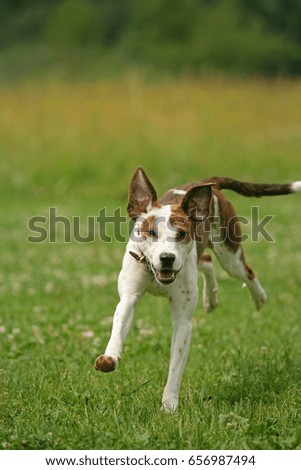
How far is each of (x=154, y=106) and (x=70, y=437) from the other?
1607cm

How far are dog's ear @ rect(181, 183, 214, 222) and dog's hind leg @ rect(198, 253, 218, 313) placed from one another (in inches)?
59.7

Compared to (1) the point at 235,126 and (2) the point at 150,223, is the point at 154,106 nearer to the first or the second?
(1) the point at 235,126

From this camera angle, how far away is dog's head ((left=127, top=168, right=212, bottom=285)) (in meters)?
4.45

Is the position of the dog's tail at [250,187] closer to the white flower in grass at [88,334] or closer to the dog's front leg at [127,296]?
the dog's front leg at [127,296]

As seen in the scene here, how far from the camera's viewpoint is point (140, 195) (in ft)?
15.7

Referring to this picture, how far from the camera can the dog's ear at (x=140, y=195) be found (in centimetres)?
476

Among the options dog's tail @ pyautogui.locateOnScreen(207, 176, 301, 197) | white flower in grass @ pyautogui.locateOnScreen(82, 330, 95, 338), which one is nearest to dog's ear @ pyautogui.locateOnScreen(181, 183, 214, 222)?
dog's tail @ pyautogui.locateOnScreen(207, 176, 301, 197)

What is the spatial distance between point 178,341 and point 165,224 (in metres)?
0.73

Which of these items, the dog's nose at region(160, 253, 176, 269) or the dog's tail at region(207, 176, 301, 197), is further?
the dog's tail at region(207, 176, 301, 197)

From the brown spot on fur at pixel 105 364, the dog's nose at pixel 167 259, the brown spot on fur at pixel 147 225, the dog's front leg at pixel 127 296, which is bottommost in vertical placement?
the brown spot on fur at pixel 105 364

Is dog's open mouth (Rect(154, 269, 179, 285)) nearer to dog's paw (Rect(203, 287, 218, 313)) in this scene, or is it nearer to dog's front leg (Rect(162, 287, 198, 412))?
dog's front leg (Rect(162, 287, 198, 412))

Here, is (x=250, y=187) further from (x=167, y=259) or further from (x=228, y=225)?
(x=167, y=259)

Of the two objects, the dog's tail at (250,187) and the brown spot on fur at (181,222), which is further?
the dog's tail at (250,187)

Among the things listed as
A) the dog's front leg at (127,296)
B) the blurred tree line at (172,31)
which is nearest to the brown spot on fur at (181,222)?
the dog's front leg at (127,296)
